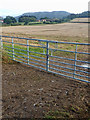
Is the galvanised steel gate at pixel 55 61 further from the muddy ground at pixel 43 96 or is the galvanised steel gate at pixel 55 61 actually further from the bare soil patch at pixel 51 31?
the bare soil patch at pixel 51 31

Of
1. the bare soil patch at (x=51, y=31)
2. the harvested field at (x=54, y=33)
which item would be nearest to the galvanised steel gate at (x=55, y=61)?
the harvested field at (x=54, y=33)

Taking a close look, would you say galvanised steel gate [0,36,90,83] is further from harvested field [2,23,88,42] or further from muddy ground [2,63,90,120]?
harvested field [2,23,88,42]

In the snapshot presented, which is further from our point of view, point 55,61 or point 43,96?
point 55,61

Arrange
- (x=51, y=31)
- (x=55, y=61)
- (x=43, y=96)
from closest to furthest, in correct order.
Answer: (x=43, y=96) → (x=55, y=61) → (x=51, y=31)

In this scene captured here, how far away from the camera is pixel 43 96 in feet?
13.5

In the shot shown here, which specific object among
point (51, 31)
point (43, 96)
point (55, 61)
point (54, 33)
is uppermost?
point (51, 31)

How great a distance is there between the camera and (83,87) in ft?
15.3

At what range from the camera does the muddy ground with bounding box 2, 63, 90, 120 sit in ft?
11.2

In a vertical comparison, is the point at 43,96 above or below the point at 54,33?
below

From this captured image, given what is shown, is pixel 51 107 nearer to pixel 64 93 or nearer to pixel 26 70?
pixel 64 93

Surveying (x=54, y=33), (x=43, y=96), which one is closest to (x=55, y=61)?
(x=43, y=96)

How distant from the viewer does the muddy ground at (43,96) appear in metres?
3.41

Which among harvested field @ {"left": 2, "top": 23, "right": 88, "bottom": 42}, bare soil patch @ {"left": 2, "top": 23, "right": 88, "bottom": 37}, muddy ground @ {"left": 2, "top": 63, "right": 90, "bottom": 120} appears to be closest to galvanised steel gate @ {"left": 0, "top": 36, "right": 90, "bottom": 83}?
muddy ground @ {"left": 2, "top": 63, "right": 90, "bottom": 120}

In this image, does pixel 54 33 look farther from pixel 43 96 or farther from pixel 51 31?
pixel 43 96
